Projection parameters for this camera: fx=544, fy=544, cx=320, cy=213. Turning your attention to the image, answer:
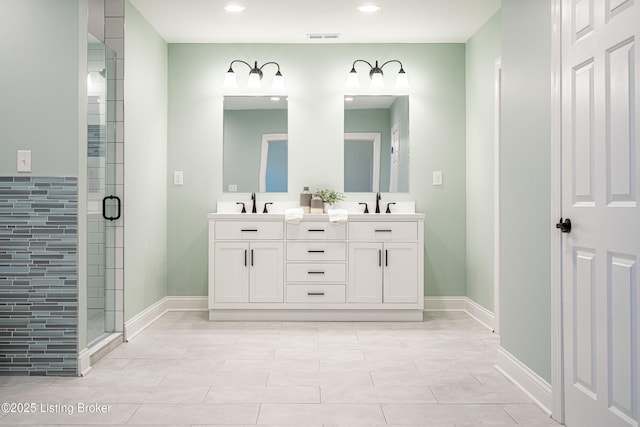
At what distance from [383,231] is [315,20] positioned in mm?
1780

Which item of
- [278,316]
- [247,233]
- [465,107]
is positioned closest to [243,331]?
[278,316]

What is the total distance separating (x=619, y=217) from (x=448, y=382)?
4.65 feet

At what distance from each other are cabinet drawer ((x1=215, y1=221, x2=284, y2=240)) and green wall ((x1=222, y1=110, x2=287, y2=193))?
615 millimetres

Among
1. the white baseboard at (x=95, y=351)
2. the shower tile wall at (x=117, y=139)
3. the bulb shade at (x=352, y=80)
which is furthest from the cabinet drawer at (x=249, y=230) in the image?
the bulb shade at (x=352, y=80)

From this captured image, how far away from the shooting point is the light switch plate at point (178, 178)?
16.3ft

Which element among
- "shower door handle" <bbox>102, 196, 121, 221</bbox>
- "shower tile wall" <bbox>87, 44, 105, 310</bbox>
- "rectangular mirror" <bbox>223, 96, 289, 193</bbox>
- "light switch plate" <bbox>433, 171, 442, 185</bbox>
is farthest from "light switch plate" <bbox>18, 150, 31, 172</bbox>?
"light switch plate" <bbox>433, 171, 442, 185</bbox>

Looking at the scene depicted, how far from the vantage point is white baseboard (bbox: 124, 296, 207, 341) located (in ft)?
12.9

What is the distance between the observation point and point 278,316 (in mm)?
4508

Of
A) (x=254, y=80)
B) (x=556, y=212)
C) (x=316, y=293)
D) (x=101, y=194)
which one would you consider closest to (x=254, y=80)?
(x=254, y=80)

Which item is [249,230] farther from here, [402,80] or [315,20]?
[402,80]

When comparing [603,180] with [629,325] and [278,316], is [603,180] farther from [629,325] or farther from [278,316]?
[278,316]

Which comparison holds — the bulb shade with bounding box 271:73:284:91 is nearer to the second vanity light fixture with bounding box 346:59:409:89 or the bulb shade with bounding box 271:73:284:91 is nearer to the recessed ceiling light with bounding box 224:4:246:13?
the second vanity light fixture with bounding box 346:59:409:89

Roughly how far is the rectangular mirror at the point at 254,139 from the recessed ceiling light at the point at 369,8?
1194 mm

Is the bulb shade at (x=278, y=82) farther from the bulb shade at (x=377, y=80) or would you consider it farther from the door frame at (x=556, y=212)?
the door frame at (x=556, y=212)
